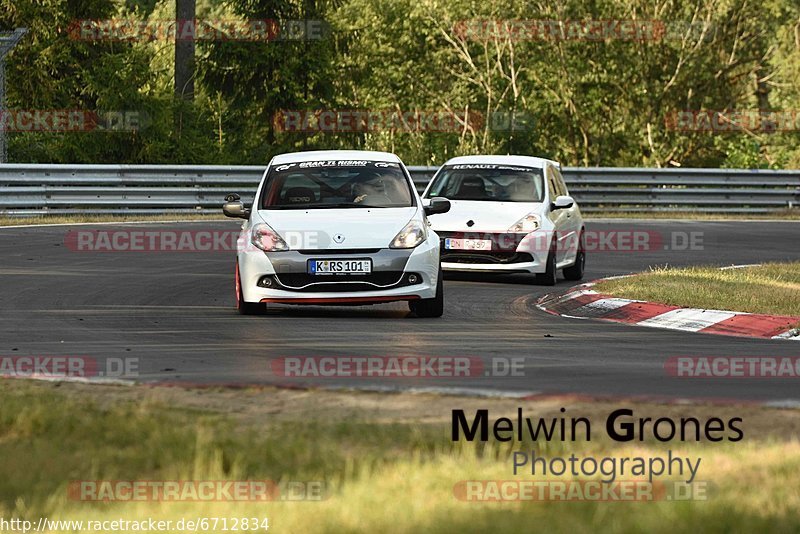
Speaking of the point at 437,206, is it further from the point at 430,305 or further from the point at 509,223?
the point at 509,223

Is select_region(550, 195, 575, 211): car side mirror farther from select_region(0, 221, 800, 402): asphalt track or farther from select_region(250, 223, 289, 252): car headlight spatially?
select_region(250, 223, 289, 252): car headlight

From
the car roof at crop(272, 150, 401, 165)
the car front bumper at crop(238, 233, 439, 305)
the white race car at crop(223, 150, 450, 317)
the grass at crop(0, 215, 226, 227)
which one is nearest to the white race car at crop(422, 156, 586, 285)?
the car roof at crop(272, 150, 401, 165)

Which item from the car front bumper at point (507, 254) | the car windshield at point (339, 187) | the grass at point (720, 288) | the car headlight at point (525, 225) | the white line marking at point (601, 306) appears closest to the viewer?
the grass at point (720, 288)

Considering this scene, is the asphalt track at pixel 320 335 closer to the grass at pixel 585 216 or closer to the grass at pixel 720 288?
the grass at pixel 720 288

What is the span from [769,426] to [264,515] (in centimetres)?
309

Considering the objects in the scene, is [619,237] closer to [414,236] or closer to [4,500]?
[414,236]

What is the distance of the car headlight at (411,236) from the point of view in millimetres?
14156

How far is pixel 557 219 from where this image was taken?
19.2 metres

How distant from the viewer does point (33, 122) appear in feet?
130

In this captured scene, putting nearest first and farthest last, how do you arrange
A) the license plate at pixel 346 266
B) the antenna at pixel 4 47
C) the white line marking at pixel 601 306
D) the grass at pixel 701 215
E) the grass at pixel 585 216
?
the license plate at pixel 346 266
the white line marking at pixel 601 306
the grass at pixel 585 216
the antenna at pixel 4 47
the grass at pixel 701 215

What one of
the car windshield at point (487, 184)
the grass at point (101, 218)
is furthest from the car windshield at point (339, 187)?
the grass at point (101, 218)

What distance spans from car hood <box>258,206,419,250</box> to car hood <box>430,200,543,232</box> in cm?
392

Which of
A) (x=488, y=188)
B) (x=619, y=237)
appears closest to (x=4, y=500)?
(x=488, y=188)

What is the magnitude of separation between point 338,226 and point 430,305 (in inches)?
43.6
